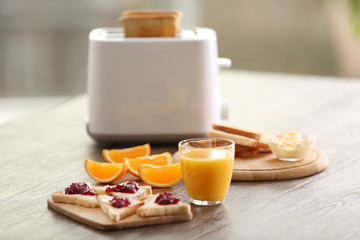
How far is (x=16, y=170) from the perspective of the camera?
1.48 m

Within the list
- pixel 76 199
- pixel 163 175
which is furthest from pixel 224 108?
pixel 76 199

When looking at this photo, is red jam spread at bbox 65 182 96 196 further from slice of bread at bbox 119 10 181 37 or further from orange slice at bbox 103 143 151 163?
slice of bread at bbox 119 10 181 37

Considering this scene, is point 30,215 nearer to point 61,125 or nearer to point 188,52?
point 188,52

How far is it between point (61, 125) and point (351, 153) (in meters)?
0.93

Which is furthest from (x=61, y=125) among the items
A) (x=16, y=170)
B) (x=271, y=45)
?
(x=271, y=45)

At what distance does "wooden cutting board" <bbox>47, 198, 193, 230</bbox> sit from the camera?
1066mm

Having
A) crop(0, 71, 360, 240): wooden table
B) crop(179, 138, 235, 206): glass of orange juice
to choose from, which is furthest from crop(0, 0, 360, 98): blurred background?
crop(179, 138, 235, 206): glass of orange juice

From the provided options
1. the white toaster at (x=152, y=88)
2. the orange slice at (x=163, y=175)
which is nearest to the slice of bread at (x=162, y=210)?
the orange slice at (x=163, y=175)

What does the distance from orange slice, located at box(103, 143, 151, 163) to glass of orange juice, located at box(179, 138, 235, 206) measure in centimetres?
35

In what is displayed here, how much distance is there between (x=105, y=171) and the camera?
1.38 m

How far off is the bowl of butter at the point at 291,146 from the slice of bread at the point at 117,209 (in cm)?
46

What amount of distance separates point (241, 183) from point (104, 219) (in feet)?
1.27

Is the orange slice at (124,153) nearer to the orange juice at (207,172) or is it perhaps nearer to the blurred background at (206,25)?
the orange juice at (207,172)

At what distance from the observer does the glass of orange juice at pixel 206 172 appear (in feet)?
3.85
